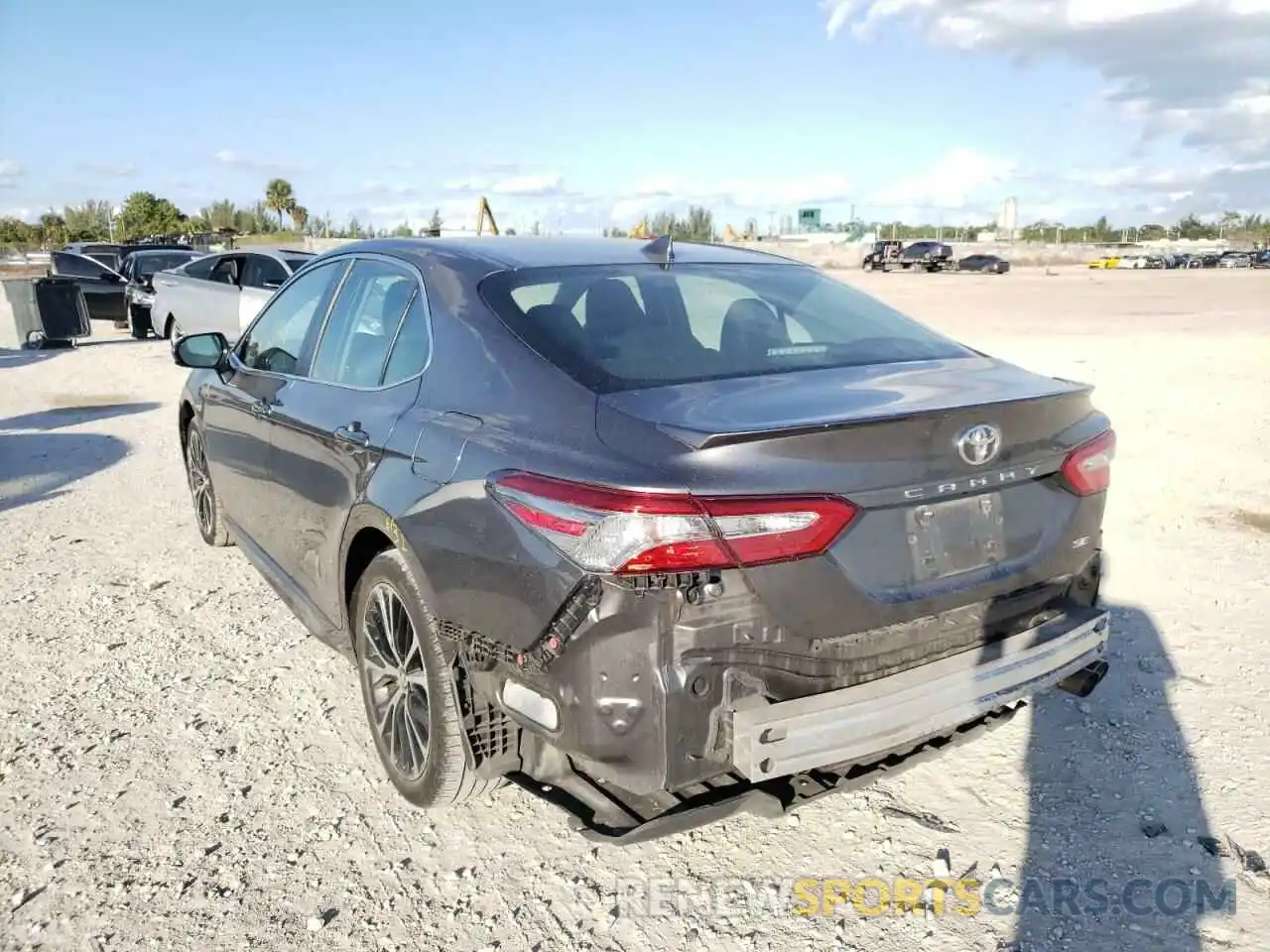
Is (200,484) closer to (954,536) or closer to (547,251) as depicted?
(547,251)

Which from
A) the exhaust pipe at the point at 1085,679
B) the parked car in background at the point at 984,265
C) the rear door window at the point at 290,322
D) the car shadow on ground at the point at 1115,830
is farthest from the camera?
the parked car in background at the point at 984,265

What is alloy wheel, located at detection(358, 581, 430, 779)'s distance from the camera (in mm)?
3086

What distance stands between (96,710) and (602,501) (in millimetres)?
2707

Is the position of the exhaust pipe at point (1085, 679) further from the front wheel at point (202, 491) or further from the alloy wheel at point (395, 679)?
the front wheel at point (202, 491)

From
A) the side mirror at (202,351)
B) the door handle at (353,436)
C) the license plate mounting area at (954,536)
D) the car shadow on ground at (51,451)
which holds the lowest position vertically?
the car shadow on ground at (51,451)

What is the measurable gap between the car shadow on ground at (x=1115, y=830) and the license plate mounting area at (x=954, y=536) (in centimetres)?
96

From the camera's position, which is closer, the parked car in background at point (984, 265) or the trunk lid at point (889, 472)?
the trunk lid at point (889, 472)

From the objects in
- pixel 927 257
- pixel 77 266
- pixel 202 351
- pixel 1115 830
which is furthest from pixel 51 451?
pixel 927 257

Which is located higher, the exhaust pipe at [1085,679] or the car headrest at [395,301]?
the car headrest at [395,301]

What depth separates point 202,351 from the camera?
495 cm

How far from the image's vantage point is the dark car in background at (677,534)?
2.28m

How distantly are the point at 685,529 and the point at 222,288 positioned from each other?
1335 cm

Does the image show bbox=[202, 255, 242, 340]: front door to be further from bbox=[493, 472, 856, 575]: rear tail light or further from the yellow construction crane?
bbox=[493, 472, 856, 575]: rear tail light

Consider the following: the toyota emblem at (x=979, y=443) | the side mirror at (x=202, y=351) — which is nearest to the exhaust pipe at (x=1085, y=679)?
the toyota emblem at (x=979, y=443)
